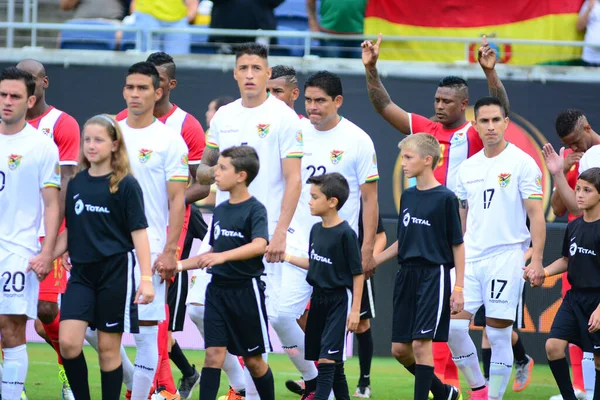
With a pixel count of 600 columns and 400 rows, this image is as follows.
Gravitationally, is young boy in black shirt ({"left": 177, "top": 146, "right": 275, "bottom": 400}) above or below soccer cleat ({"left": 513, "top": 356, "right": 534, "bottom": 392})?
above

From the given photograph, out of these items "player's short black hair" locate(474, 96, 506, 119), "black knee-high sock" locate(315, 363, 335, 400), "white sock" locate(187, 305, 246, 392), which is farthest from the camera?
"player's short black hair" locate(474, 96, 506, 119)

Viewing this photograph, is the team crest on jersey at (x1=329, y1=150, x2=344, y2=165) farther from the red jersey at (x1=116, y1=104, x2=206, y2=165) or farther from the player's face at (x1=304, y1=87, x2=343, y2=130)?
the red jersey at (x1=116, y1=104, x2=206, y2=165)

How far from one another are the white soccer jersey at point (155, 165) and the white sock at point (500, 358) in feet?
9.23

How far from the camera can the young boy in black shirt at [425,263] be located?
7.87m

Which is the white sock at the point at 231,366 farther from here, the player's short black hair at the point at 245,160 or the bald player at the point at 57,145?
the player's short black hair at the point at 245,160

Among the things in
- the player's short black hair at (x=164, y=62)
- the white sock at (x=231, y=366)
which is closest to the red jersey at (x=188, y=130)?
the player's short black hair at (x=164, y=62)

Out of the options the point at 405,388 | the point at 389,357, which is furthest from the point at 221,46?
the point at 405,388

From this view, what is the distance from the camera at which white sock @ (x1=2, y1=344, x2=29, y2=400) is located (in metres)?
7.57

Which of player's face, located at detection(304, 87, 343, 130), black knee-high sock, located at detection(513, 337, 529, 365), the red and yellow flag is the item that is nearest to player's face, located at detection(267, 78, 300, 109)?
player's face, located at detection(304, 87, 343, 130)

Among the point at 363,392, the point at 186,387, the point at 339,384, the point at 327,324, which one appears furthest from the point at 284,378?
the point at 327,324

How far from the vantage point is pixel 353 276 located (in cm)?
788

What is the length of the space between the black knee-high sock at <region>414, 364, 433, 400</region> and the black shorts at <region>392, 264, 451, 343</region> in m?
0.22

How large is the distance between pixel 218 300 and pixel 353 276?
1068 millimetres

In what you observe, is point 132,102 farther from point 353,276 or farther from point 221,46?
point 221,46
